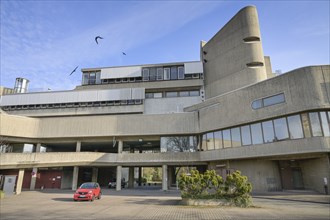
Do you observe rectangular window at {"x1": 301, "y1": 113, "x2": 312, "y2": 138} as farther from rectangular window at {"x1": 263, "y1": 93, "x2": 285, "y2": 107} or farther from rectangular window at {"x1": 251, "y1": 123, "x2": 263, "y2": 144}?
rectangular window at {"x1": 251, "y1": 123, "x2": 263, "y2": 144}

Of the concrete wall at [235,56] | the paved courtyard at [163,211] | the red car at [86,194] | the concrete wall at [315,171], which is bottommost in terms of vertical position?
the paved courtyard at [163,211]

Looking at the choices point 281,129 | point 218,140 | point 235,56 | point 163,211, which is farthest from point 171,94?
point 163,211

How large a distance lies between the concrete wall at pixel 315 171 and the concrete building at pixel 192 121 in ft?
0.30

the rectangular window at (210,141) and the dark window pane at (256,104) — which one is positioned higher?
the dark window pane at (256,104)

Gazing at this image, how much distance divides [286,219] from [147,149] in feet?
108

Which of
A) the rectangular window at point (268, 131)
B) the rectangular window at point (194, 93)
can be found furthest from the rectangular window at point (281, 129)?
the rectangular window at point (194, 93)

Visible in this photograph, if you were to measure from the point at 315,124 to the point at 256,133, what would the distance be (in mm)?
5392

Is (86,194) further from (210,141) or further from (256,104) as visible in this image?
(256,104)

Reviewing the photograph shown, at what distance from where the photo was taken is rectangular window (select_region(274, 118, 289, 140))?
830 inches

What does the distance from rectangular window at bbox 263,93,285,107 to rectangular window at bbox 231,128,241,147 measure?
14.3 feet

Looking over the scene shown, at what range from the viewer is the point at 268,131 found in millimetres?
22344

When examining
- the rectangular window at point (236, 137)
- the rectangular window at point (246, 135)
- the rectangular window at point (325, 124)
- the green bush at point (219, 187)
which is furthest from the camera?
the rectangular window at point (236, 137)

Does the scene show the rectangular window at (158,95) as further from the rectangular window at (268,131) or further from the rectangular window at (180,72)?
the rectangular window at (268,131)

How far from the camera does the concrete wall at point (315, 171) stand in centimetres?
1962
